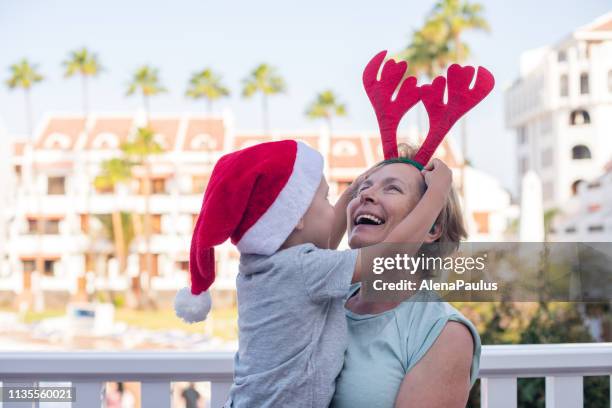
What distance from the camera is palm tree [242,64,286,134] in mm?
27375

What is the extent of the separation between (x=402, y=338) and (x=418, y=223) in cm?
18

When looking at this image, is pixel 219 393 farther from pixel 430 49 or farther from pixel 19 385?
pixel 430 49

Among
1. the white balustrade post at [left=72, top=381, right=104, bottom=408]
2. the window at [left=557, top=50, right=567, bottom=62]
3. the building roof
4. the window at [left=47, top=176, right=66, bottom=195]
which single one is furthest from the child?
the window at [left=557, top=50, right=567, bottom=62]

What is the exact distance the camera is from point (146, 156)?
23.2m

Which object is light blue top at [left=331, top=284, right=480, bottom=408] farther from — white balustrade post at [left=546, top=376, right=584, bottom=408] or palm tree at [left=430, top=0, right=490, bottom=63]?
palm tree at [left=430, top=0, right=490, bottom=63]

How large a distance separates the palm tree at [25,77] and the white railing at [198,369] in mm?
27301

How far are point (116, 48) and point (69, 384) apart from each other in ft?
108

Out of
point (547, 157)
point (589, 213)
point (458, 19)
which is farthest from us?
point (547, 157)

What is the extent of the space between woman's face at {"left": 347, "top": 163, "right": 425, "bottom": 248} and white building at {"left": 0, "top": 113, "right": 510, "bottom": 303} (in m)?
21.9

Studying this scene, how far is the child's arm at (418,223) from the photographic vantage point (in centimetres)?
113

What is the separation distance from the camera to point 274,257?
3.77 feet

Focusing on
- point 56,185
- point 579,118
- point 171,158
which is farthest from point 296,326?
point 579,118

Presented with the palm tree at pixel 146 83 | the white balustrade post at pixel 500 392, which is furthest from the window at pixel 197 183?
the white balustrade post at pixel 500 392

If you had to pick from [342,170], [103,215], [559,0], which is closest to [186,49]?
[103,215]
